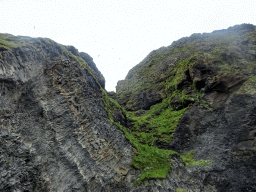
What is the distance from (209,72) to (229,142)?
933cm

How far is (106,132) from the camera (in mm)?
14367

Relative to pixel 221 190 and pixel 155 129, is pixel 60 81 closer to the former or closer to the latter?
pixel 155 129

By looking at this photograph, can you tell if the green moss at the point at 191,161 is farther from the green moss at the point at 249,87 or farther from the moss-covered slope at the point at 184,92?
the green moss at the point at 249,87

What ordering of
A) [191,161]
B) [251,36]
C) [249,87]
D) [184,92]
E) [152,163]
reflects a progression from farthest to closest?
1. [251,36]
2. [184,92]
3. [249,87]
4. [191,161]
5. [152,163]

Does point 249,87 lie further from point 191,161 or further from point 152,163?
point 152,163

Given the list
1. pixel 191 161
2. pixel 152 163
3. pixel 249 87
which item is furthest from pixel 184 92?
pixel 152 163

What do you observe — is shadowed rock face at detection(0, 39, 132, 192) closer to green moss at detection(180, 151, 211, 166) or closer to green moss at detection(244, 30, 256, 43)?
green moss at detection(180, 151, 211, 166)

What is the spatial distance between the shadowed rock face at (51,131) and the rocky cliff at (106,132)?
6 centimetres

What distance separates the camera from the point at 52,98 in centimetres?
1259

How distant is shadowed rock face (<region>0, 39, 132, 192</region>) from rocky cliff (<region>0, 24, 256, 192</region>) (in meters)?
0.06

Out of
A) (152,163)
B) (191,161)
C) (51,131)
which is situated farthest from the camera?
(191,161)

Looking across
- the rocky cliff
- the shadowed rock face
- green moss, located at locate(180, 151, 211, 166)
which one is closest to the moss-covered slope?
green moss, located at locate(180, 151, 211, 166)

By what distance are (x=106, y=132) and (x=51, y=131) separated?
191 inches

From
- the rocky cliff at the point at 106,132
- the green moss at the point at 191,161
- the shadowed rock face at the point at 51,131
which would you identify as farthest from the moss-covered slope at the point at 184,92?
the shadowed rock face at the point at 51,131
